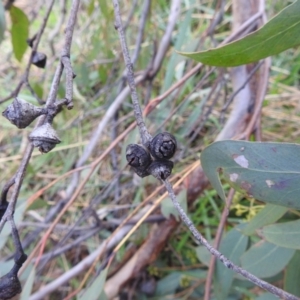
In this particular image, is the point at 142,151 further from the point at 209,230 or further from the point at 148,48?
the point at 148,48

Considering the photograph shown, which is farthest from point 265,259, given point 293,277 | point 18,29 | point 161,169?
point 18,29

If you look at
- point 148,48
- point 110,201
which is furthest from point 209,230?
point 148,48

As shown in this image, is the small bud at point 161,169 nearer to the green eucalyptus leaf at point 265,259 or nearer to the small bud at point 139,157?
the small bud at point 139,157

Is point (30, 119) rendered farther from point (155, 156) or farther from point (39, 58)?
point (39, 58)

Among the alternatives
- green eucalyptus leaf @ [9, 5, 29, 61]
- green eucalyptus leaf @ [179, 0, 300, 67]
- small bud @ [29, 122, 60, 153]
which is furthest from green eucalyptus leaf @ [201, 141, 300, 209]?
green eucalyptus leaf @ [9, 5, 29, 61]

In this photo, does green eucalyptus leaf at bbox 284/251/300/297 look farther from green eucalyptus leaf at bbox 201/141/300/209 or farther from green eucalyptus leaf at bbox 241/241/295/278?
green eucalyptus leaf at bbox 201/141/300/209

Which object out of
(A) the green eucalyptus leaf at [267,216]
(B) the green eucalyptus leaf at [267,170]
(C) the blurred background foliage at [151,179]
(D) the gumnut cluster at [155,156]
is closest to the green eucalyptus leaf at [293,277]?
(C) the blurred background foliage at [151,179]
